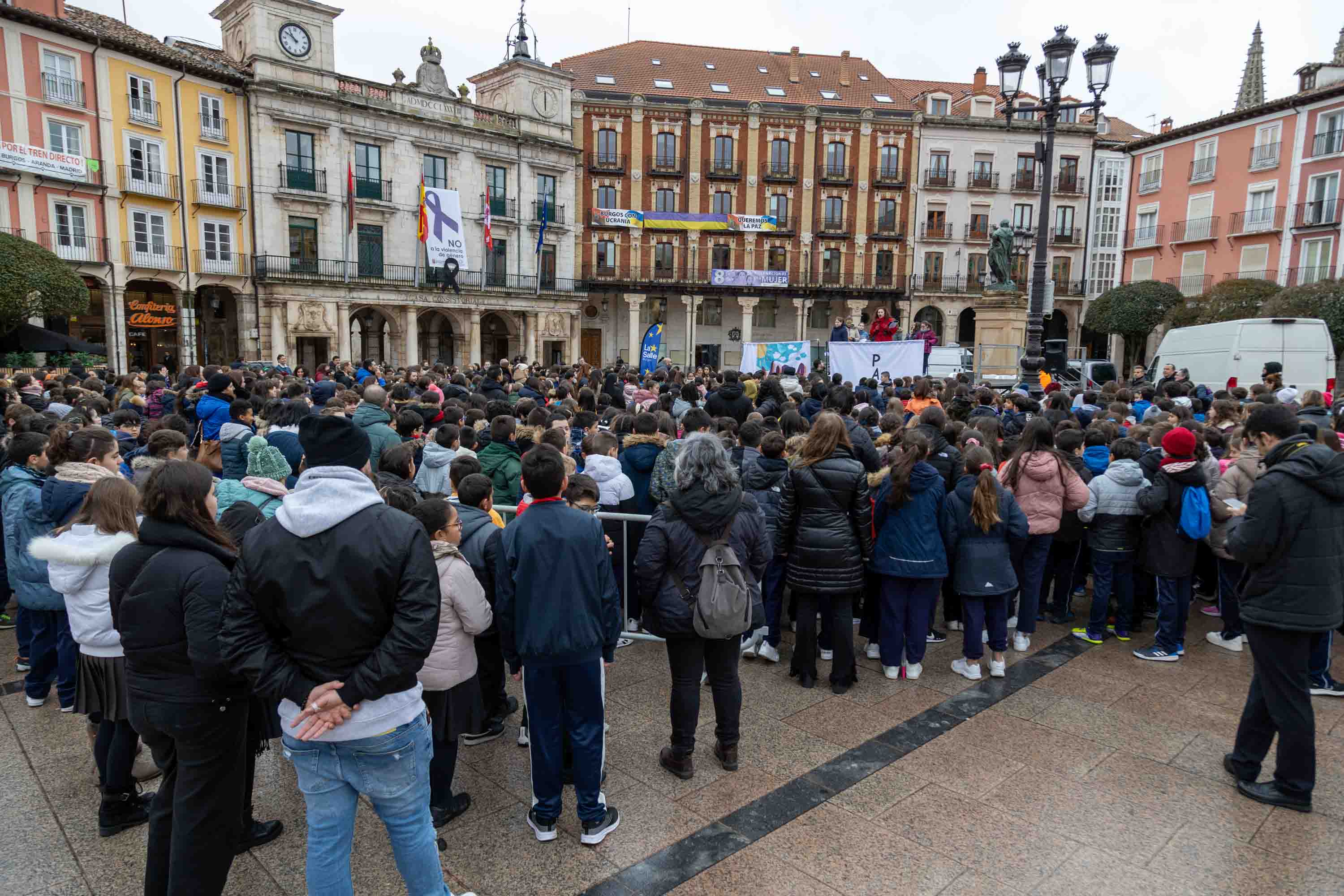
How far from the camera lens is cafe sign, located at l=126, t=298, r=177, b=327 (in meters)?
27.0

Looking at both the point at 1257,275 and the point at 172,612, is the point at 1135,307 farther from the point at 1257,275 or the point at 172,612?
the point at 172,612

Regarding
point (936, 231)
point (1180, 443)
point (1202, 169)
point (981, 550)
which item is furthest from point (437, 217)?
point (1202, 169)

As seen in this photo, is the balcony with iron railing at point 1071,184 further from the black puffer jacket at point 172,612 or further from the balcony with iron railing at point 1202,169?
the black puffer jacket at point 172,612

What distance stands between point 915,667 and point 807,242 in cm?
4016

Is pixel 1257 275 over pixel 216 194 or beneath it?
beneath

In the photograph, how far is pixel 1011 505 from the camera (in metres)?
5.75

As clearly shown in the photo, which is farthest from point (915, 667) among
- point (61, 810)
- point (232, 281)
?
point (232, 281)

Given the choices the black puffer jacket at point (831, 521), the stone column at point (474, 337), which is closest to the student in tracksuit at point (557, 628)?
the black puffer jacket at point (831, 521)

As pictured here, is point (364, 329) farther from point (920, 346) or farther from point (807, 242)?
point (920, 346)

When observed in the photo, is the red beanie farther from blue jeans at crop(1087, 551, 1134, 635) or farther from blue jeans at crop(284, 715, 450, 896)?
blue jeans at crop(284, 715, 450, 896)

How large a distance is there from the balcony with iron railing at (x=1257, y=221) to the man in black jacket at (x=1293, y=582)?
118 feet

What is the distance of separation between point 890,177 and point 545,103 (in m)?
19.1

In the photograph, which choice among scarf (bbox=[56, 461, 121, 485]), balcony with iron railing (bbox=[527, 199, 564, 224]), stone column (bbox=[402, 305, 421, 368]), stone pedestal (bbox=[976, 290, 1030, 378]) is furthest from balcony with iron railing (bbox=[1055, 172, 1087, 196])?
scarf (bbox=[56, 461, 121, 485])

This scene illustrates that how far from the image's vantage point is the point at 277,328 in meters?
29.9
